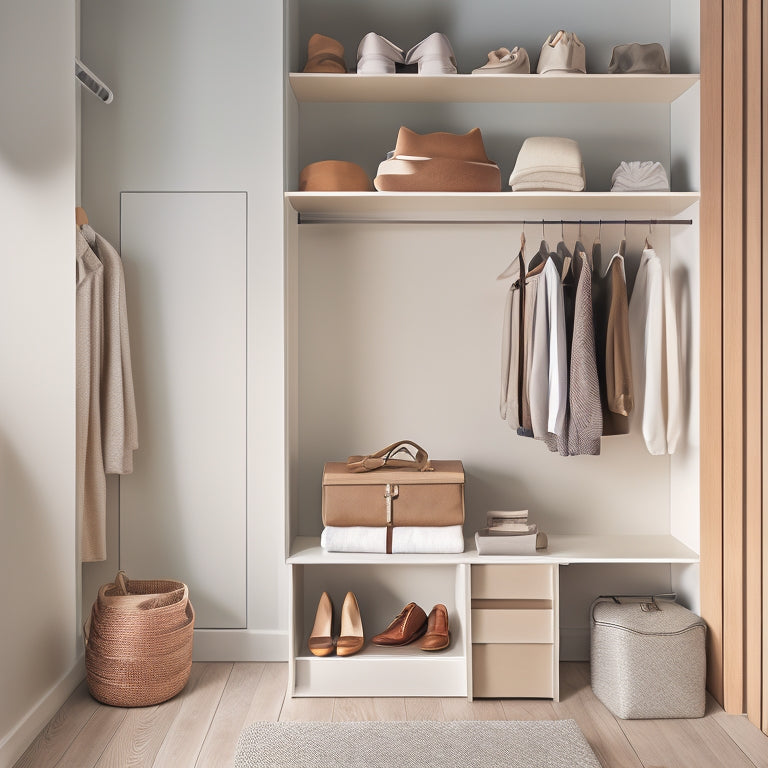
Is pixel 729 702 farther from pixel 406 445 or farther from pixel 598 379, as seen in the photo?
pixel 406 445

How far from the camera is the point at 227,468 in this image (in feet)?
9.74

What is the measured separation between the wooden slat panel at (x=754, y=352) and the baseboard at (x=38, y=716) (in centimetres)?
222

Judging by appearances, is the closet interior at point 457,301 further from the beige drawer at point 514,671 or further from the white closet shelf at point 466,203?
the beige drawer at point 514,671

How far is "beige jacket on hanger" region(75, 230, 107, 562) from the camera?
2697 mm

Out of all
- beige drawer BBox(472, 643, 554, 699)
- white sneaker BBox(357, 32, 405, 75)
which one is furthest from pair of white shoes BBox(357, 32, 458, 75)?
beige drawer BBox(472, 643, 554, 699)

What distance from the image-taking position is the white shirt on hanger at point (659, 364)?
108 inches

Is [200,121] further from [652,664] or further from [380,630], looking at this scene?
[652,664]

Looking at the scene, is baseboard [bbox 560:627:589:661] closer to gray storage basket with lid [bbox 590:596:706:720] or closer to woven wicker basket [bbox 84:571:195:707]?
gray storage basket with lid [bbox 590:596:706:720]

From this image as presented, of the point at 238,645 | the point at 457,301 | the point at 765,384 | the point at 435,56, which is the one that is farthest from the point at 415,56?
the point at 238,645

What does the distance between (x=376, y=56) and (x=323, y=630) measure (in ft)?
6.82

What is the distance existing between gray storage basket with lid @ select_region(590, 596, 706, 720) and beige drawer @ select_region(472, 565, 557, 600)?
23 cm

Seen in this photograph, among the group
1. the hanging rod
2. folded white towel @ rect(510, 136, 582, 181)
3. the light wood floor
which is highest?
folded white towel @ rect(510, 136, 582, 181)

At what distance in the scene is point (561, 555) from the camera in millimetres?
2695

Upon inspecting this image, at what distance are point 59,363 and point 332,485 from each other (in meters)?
0.99
